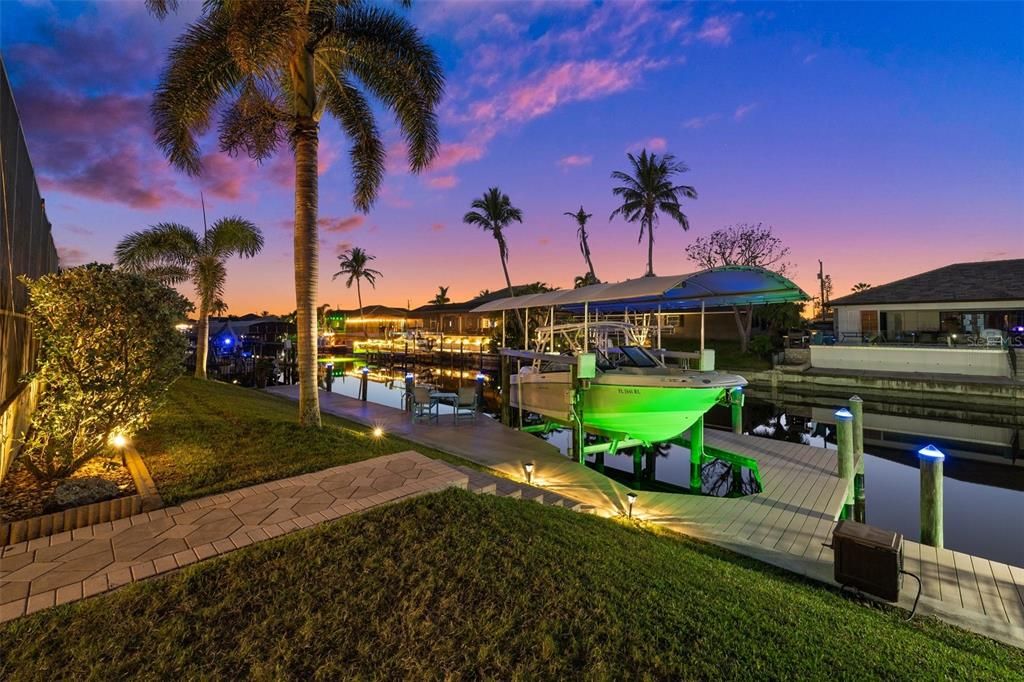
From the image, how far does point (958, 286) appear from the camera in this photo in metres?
25.5

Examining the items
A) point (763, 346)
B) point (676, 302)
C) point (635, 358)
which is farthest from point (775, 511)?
point (763, 346)

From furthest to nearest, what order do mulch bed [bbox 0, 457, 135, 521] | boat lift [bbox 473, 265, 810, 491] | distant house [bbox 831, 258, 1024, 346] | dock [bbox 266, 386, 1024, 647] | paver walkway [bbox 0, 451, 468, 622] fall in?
distant house [bbox 831, 258, 1024, 346]
boat lift [bbox 473, 265, 810, 491]
dock [bbox 266, 386, 1024, 647]
mulch bed [bbox 0, 457, 135, 521]
paver walkway [bbox 0, 451, 468, 622]

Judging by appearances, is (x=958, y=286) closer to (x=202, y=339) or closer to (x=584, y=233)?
(x=584, y=233)

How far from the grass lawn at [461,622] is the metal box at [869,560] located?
0.41m

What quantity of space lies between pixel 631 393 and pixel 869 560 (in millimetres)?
5458

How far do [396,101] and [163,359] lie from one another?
6.71 m

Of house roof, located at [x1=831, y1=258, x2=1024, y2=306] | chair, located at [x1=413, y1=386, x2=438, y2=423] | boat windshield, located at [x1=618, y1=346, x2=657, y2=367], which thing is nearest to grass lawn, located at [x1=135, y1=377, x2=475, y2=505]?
chair, located at [x1=413, y1=386, x2=438, y2=423]

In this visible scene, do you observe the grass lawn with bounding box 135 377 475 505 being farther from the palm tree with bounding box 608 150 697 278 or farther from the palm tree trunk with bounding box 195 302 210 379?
the palm tree with bounding box 608 150 697 278

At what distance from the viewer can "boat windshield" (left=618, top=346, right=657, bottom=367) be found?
1098 centimetres

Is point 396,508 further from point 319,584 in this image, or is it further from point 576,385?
point 576,385

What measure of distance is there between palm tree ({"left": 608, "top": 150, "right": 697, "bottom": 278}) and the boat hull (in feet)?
84.7

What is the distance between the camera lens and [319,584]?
3078 mm

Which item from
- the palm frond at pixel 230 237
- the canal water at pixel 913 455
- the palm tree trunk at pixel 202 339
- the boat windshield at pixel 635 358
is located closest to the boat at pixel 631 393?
the boat windshield at pixel 635 358

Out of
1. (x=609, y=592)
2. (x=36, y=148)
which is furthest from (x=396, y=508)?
(x=36, y=148)
